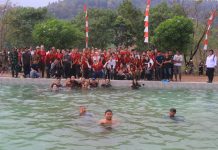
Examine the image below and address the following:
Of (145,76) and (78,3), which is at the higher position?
(78,3)

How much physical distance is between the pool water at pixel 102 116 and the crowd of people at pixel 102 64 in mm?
2527

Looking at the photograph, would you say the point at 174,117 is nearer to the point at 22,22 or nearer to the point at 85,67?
the point at 85,67

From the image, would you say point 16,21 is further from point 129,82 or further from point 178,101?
point 178,101

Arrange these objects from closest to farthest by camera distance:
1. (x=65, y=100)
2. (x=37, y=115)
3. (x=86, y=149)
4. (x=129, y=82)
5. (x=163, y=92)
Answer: (x=86, y=149) < (x=37, y=115) < (x=65, y=100) < (x=163, y=92) < (x=129, y=82)

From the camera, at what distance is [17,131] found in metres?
10.4

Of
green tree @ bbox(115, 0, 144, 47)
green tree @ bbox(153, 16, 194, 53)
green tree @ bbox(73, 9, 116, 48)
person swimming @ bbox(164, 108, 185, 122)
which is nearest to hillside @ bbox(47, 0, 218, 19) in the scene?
green tree @ bbox(115, 0, 144, 47)

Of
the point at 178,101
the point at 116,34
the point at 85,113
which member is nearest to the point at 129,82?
the point at 178,101

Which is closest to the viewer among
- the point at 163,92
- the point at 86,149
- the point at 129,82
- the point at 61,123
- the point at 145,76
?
the point at 86,149

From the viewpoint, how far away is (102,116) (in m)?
12.6

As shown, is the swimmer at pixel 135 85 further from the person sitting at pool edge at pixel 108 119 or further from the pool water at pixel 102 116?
the person sitting at pool edge at pixel 108 119

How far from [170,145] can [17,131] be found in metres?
3.95

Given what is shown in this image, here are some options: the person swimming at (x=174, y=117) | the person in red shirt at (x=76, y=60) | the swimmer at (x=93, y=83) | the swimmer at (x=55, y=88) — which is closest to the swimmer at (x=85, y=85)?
the swimmer at (x=93, y=83)

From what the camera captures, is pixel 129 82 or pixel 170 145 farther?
pixel 129 82

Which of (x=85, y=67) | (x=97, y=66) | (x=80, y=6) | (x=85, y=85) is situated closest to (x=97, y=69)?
(x=97, y=66)
